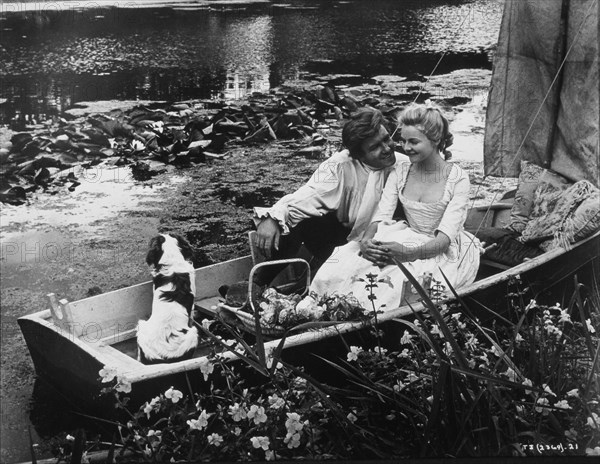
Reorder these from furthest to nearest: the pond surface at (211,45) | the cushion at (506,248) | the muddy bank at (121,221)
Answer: the cushion at (506,248) < the muddy bank at (121,221) < the pond surface at (211,45)

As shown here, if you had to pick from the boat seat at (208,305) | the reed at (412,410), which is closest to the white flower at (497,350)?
the reed at (412,410)

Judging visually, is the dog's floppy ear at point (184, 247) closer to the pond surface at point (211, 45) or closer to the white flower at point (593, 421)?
the pond surface at point (211, 45)

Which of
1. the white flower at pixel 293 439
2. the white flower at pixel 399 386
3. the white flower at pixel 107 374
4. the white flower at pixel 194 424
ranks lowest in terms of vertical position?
the white flower at pixel 293 439

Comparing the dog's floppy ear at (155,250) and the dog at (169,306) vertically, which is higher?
the dog's floppy ear at (155,250)

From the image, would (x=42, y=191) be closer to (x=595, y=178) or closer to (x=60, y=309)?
(x=60, y=309)

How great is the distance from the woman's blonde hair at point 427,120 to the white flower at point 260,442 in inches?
66.6

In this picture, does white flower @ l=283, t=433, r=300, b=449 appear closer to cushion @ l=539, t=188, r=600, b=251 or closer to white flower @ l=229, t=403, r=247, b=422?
white flower @ l=229, t=403, r=247, b=422

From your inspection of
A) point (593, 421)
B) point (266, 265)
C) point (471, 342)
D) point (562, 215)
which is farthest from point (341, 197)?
point (593, 421)

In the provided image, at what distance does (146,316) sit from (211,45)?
1.30m

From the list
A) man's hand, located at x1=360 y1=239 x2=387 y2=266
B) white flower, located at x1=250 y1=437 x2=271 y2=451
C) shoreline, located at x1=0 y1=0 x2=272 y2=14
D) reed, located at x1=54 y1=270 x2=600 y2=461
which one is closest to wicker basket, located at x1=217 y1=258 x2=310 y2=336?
man's hand, located at x1=360 y1=239 x2=387 y2=266

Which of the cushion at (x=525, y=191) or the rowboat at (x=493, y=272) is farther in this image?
the cushion at (x=525, y=191)

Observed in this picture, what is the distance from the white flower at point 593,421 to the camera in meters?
2.47

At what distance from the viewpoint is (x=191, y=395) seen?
3.06m

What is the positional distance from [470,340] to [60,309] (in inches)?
69.2
